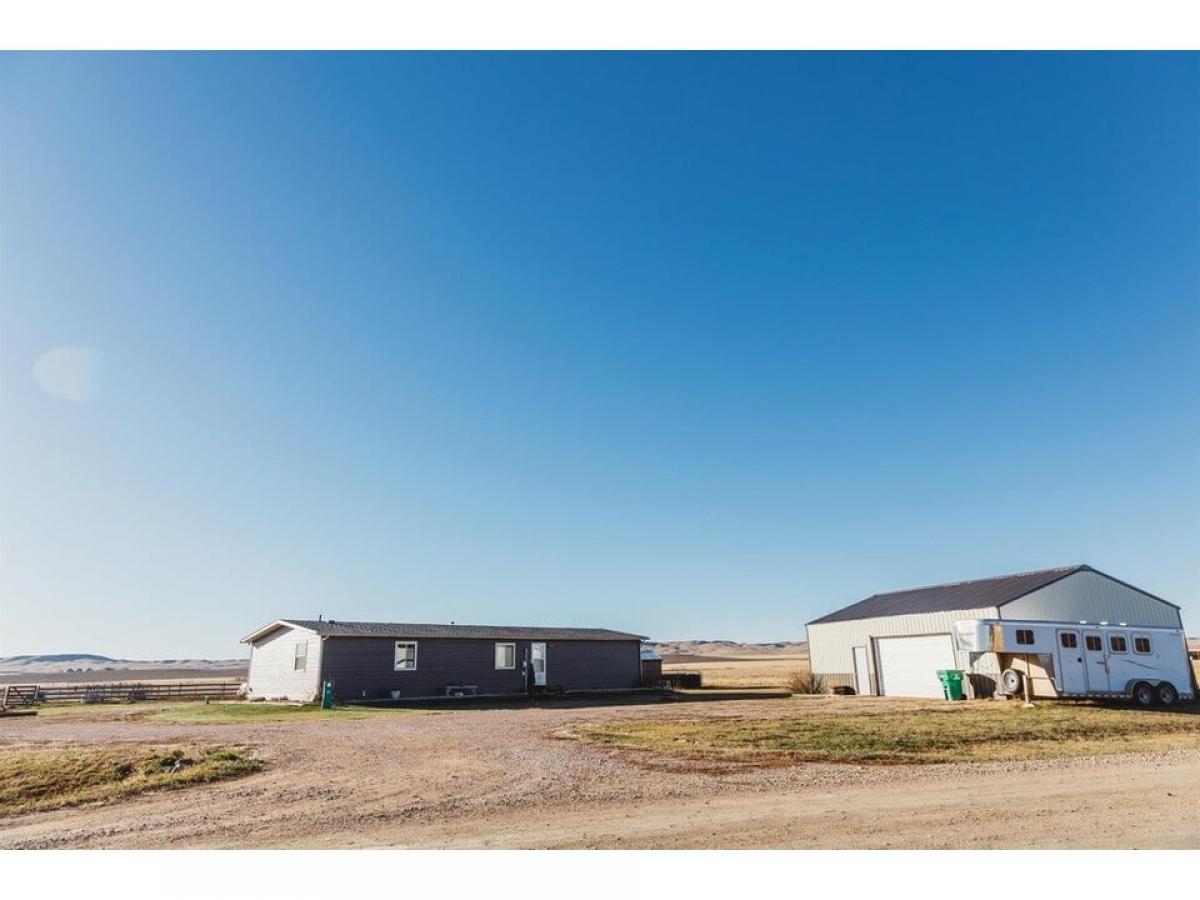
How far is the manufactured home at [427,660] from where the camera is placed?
28766 mm

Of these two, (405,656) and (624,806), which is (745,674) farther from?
(624,806)

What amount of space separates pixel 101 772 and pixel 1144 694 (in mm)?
28737

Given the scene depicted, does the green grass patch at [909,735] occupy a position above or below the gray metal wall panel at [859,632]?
below

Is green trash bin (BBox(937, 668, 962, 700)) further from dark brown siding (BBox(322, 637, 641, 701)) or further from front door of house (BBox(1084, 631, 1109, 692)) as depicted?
dark brown siding (BBox(322, 637, 641, 701))

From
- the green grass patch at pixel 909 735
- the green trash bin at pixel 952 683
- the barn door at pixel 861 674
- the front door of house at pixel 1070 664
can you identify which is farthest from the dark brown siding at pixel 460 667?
the front door of house at pixel 1070 664

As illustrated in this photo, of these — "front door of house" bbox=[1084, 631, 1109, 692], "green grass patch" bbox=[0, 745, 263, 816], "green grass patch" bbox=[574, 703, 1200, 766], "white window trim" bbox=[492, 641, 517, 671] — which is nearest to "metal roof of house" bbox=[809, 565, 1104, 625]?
"front door of house" bbox=[1084, 631, 1109, 692]

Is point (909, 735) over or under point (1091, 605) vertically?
under

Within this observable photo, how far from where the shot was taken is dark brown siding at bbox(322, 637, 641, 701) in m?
28.6

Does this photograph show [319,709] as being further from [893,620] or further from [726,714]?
[893,620]

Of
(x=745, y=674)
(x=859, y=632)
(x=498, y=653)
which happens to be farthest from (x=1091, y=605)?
(x=745, y=674)

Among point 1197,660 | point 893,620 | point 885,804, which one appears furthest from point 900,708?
point 1197,660

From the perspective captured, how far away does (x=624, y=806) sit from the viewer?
29.7ft

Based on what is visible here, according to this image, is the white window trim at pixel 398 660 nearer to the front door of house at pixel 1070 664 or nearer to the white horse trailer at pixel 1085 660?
the white horse trailer at pixel 1085 660

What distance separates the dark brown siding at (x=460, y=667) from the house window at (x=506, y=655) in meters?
0.18
